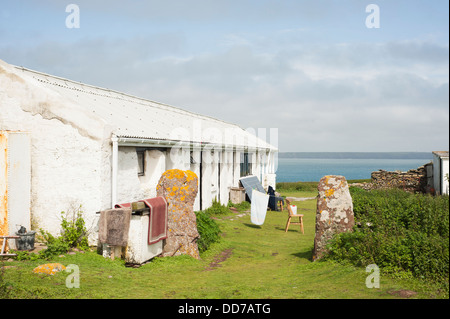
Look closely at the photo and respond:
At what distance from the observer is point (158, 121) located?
50.5 feet

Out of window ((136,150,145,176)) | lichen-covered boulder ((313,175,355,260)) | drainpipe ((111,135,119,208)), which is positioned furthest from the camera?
window ((136,150,145,176))

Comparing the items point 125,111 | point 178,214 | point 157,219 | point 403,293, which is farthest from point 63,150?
point 403,293

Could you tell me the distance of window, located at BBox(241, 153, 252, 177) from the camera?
2388 centimetres

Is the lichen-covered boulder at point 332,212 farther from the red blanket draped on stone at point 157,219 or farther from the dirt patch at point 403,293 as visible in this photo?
the red blanket draped on stone at point 157,219

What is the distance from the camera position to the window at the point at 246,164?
23875mm

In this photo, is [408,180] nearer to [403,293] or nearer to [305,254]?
[305,254]

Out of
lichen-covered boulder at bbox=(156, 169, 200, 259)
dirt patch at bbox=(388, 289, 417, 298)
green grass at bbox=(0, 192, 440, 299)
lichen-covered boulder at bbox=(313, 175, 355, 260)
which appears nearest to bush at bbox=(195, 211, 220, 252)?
green grass at bbox=(0, 192, 440, 299)

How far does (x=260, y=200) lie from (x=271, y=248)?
441cm

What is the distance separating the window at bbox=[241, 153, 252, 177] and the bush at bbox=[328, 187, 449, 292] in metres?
14.1

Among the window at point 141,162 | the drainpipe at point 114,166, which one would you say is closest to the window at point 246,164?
the window at point 141,162

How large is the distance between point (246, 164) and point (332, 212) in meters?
Answer: 16.1

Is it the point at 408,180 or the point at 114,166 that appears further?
the point at 408,180

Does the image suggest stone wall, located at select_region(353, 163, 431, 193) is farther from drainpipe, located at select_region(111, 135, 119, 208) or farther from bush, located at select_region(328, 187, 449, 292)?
drainpipe, located at select_region(111, 135, 119, 208)

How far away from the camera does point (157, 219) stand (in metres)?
9.30
